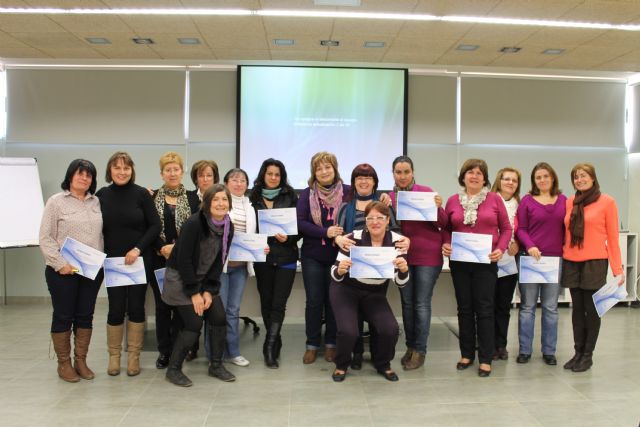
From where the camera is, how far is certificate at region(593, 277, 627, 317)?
3676 millimetres

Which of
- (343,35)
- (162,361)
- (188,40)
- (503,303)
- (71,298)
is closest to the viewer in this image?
(71,298)

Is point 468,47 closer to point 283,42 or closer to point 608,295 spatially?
point 283,42

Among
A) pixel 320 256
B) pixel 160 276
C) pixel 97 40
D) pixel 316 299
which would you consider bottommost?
pixel 316 299

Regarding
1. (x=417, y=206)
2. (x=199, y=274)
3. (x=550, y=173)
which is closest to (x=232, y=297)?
(x=199, y=274)

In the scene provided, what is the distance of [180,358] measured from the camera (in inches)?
139

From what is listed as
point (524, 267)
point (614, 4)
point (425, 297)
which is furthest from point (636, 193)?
point (425, 297)

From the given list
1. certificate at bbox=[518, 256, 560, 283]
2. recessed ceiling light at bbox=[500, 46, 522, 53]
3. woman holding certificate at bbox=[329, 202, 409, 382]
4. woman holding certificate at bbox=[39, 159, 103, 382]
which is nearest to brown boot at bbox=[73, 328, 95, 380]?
woman holding certificate at bbox=[39, 159, 103, 382]

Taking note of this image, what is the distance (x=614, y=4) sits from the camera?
4484 millimetres

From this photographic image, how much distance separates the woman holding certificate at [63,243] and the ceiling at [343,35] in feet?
6.63

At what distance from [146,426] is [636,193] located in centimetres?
675

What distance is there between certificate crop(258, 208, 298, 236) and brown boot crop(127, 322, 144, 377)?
1090mm

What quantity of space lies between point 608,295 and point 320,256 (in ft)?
6.66

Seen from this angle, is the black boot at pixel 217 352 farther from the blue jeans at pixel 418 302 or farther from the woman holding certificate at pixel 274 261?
the blue jeans at pixel 418 302

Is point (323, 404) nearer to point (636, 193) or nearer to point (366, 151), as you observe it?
point (366, 151)
